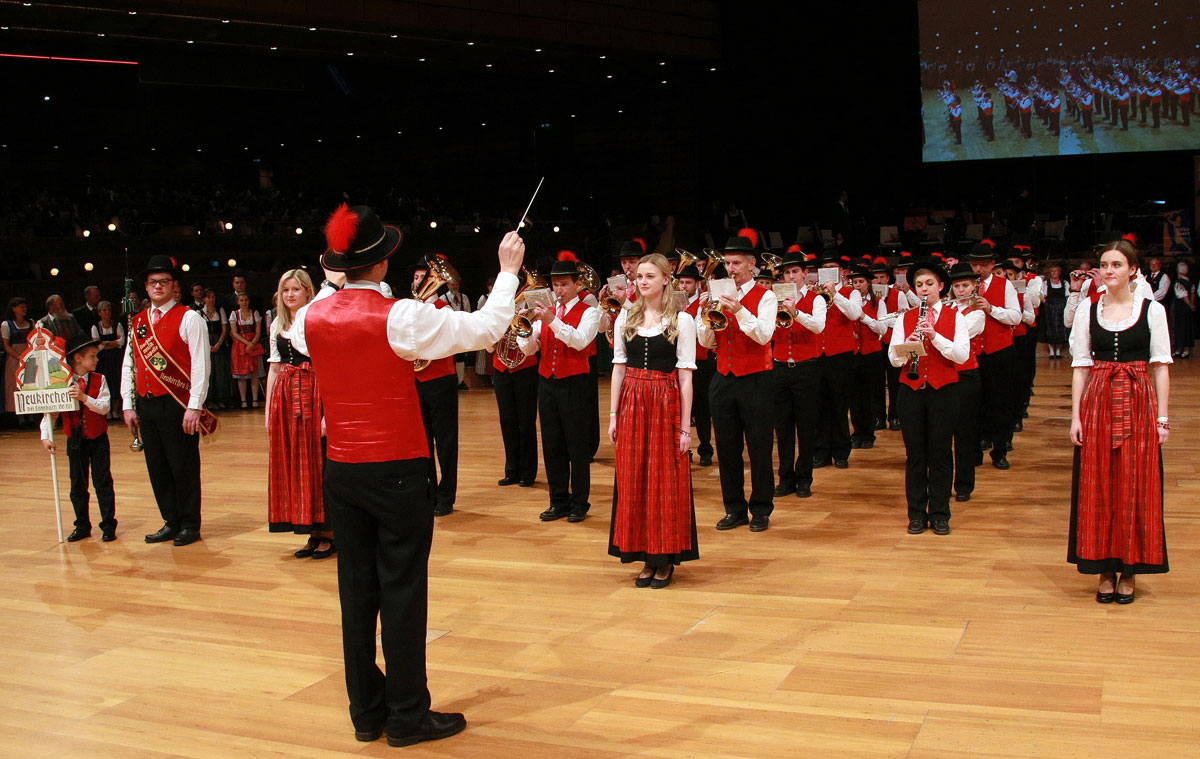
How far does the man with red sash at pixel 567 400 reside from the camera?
20.0 ft

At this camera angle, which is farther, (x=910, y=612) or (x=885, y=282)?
(x=885, y=282)

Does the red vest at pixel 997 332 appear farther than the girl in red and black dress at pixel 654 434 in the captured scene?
Yes

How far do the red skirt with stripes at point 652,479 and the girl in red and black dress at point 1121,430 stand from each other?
1613 millimetres

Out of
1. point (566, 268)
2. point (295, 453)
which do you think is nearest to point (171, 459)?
point (295, 453)

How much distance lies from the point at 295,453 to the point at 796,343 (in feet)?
10.8

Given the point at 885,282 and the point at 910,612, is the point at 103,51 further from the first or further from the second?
the point at 910,612

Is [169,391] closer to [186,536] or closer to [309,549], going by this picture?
[186,536]

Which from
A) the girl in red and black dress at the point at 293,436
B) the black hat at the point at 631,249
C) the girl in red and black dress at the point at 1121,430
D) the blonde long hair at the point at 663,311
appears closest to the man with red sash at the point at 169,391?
the girl in red and black dress at the point at 293,436

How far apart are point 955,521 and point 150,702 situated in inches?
161

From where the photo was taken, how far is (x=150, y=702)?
357 centimetres

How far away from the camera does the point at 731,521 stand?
5.70 m

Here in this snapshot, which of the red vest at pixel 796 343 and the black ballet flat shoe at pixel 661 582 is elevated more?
the red vest at pixel 796 343

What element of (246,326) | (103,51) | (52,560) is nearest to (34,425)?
(246,326)

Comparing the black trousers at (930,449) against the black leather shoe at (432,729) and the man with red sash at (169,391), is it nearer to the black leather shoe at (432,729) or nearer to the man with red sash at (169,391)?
the black leather shoe at (432,729)
